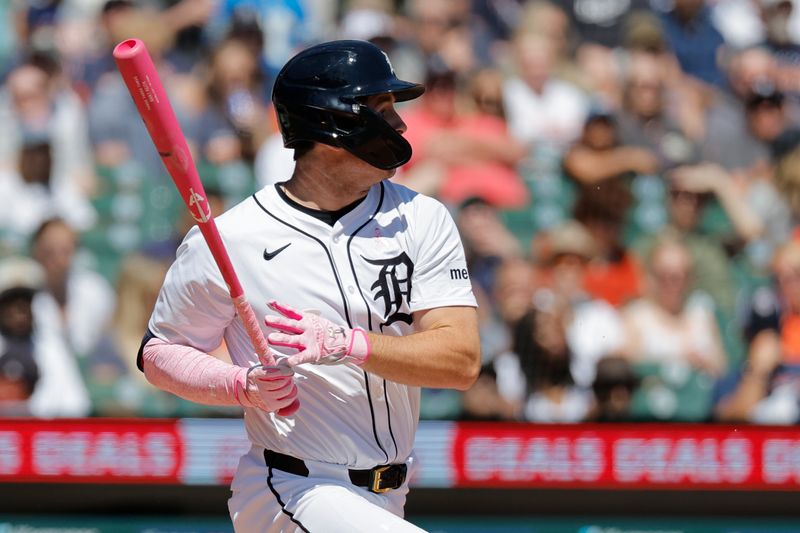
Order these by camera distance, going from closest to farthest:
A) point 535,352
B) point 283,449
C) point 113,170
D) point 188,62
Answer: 1. point 283,449
2. point 535,352
3. point 113,170
4. point 188,62

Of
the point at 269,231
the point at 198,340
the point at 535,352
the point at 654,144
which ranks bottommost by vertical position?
the point at 535,352

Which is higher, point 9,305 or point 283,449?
point 283,449

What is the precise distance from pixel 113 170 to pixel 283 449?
470 cm

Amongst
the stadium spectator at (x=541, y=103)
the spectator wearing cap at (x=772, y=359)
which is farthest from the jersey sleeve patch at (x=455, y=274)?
the stadium spectator at (x=541, y=103)

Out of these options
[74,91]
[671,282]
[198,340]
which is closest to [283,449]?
[198,340]

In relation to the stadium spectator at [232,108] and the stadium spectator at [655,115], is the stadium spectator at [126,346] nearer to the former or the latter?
the stadium spectator at [232,108]

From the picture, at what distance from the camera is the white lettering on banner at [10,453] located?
20.9 feet

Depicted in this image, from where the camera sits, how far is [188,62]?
25.8ft

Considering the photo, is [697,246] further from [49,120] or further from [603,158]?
[49,120]

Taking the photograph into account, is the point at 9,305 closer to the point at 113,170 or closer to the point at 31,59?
the point at 113,170

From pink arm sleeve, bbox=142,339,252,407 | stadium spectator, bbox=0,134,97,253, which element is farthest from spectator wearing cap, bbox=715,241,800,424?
pink arm sleeve, bbox=142,339,252,407

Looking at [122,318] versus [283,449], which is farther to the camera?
[122,318]

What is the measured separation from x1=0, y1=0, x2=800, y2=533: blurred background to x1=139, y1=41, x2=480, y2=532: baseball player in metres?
3.40

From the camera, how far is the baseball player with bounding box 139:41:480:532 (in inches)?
118
